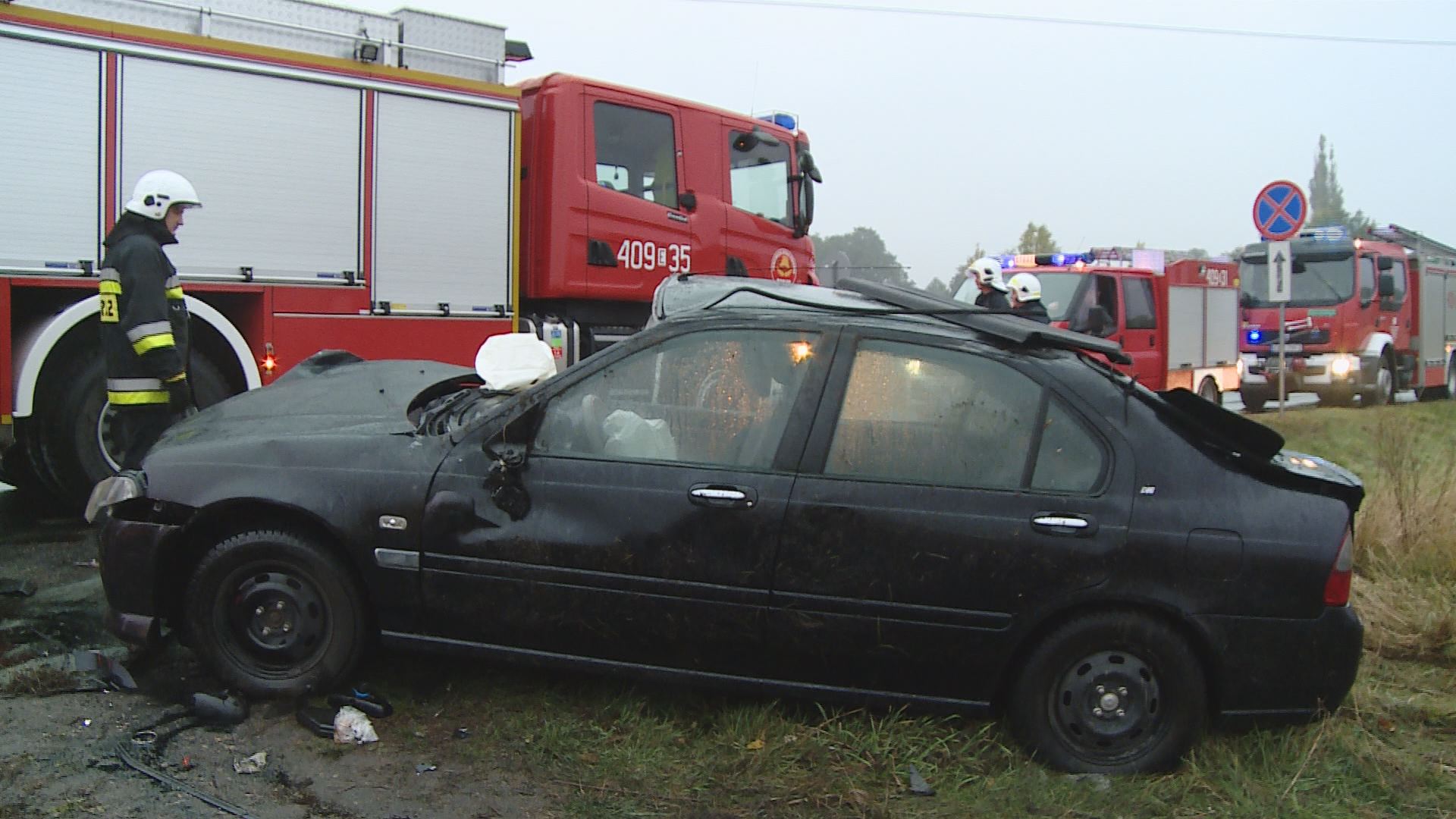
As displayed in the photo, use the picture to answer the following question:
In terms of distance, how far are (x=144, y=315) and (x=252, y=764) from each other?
114 inches

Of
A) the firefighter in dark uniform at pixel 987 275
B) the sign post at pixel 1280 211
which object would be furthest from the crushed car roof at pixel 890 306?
the sign post at pixel 1280 211

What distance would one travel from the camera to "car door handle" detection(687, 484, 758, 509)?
3986 mm

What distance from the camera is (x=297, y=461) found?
4.27m

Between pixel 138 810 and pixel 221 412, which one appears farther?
pixel 221 412

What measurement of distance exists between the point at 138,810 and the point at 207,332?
15.0 ft

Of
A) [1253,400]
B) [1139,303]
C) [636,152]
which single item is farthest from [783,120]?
[1253,400]

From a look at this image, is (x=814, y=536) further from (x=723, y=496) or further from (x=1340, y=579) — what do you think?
(x=1340, y=579)

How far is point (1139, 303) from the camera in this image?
14141 mm

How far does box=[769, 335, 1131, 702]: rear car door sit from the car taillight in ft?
2.16

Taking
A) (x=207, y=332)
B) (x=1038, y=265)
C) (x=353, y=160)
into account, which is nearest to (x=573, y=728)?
(x=207, y=332)

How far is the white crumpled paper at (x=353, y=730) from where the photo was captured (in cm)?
402

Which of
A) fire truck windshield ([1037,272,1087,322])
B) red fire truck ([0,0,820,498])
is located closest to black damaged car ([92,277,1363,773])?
red fire truck ([0,0,820,498])

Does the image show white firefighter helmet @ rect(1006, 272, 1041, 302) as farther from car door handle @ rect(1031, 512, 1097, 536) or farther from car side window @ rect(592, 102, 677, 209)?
car door handle @ rect(1031, 512, 1097, 536)

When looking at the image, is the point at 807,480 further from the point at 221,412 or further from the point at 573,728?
the point at 221,412
